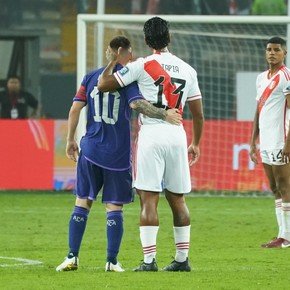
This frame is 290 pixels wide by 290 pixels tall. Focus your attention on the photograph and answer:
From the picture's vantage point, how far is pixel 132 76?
10898mm

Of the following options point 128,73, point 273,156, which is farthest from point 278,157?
point 128,73

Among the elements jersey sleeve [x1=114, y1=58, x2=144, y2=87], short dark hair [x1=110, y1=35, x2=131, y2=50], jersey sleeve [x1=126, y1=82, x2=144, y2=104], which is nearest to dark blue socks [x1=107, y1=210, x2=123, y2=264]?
jersey sleeve [x1=126, y1=82, x2=144, y2=104]

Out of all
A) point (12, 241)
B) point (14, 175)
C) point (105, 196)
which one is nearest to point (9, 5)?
point (14, 175)

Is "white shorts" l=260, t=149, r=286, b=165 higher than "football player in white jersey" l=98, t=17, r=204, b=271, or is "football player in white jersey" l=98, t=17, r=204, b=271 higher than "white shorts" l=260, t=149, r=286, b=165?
"football player in white jersey" l=98, t=17, r=204, b=271

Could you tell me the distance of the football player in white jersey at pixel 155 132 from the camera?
10.9 metres

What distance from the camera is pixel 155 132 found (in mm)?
11000

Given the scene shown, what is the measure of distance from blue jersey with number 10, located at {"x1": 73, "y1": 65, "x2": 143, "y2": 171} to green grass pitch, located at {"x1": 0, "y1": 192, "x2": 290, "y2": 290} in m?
0.94

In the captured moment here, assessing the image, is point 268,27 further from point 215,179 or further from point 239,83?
point 215,179

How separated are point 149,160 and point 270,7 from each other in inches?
524

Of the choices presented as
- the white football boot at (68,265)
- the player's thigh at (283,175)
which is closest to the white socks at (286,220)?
Result: the player's thigh at (283,175)

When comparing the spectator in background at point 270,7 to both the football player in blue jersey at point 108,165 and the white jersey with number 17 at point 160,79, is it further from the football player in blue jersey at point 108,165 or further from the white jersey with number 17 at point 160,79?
the football player in blue jersey at point 108,165

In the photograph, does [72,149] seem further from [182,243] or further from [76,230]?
[182,243]

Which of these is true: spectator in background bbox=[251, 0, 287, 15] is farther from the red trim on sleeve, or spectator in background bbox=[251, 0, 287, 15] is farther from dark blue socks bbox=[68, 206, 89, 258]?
dark blue socks bbox=[68, 206, 89, 258]

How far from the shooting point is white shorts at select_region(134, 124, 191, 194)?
1099 cm
